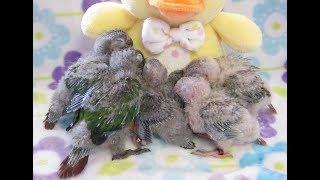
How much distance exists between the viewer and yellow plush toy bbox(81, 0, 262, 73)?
145 centimetres

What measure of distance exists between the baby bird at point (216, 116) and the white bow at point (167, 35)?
0.44ft

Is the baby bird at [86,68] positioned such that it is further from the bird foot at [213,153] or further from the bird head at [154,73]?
the bird foot at [213,153]

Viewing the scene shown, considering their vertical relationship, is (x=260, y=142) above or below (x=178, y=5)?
below

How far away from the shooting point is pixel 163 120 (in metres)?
1.32

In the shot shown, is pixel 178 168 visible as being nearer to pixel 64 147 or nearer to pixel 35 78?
pixel 64 147

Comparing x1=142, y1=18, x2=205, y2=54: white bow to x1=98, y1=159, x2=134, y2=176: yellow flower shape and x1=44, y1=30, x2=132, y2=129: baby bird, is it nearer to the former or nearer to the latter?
x1=44, y1=30, x2=132, y2=129: baby bird

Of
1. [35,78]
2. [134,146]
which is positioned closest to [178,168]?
[134,146]

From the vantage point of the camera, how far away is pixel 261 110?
4.82 feet

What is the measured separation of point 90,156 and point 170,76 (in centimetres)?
31

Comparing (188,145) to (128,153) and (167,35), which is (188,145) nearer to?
(128,153)

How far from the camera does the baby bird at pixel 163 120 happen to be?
4.35 feet

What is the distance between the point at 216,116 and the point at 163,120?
0.43 ft

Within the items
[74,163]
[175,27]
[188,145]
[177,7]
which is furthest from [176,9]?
[74,163]

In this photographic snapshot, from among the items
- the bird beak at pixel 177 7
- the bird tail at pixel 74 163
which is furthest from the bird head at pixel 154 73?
the bird tail at pixel 74 163
